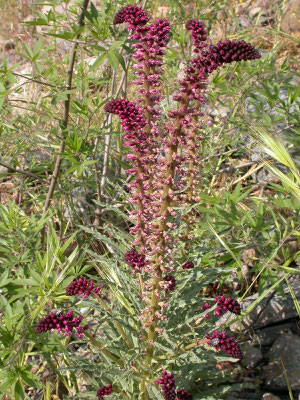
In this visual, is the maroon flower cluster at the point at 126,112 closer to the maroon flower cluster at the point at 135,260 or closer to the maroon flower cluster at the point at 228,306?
the maroon flower cluster at the point at 135,260

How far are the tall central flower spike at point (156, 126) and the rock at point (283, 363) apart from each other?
39.8 inches

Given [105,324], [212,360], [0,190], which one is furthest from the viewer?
[0,190]

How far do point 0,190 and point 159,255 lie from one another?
2.88 metres

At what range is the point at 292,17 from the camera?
7.95m

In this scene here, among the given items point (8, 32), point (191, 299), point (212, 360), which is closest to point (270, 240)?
point (191, 299)

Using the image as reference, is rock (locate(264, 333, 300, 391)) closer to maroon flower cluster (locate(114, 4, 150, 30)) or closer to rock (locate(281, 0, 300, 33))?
maroon flower cluster (locate(114, 4, 150, 30))

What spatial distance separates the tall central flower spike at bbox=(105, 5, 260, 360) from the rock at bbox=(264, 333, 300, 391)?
101 centimetres

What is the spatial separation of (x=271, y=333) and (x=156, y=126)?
6.50ft

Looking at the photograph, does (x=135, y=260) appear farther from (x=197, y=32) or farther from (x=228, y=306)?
(x=197, y=32)

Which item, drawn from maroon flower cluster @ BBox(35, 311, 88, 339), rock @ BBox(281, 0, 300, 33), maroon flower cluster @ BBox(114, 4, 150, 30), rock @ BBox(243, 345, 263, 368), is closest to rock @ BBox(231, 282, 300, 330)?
rock @ BBox(243, 345, 263, 368)

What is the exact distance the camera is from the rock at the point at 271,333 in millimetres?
2824

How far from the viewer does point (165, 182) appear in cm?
162

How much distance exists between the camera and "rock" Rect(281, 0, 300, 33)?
784 cm

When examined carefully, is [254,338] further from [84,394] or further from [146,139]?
[146,139]
